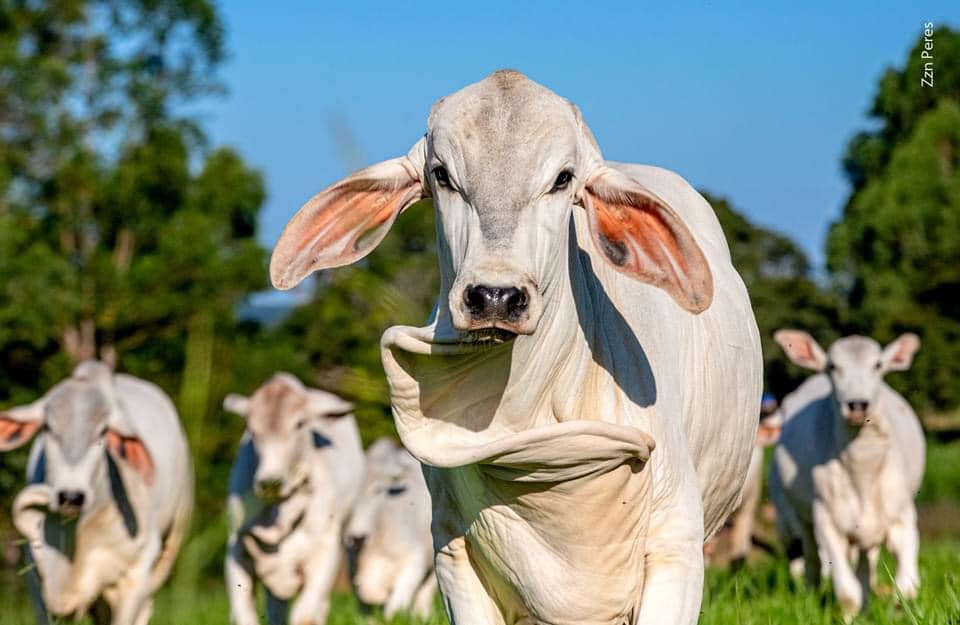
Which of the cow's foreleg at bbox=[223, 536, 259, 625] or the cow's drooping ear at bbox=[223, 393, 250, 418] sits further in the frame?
the cow's drooping ear at bbox=[223, 393, 250, 418]

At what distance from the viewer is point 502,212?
3344 millimetres

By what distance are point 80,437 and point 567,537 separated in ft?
14.6

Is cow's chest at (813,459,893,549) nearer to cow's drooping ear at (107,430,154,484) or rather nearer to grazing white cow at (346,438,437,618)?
grazing white cow at (346,438,437,618)

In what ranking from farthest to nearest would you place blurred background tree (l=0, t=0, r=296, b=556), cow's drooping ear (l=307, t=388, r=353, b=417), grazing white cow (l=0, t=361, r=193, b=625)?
blurred background tree (l=0, t=0, r=296, b=556) < cow's drooping ear (l=307, t=388, r=353, b=417) < grazing white cow (l=0, t=361, r=193, b=625)

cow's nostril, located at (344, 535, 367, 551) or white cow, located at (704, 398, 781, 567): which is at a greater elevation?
white cow, located at (704, 398, 781, 567)

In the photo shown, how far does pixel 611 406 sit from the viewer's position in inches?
145

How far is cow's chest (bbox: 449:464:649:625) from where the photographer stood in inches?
142

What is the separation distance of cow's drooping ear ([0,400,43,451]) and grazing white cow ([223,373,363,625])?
142 cm

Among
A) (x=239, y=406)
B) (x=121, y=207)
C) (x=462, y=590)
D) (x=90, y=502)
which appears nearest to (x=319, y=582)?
(x=239, y=406)

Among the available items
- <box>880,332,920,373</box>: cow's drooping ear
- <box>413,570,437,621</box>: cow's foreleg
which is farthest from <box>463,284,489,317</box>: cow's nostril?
<box>413,570,437,621</box>: cow's foreleg

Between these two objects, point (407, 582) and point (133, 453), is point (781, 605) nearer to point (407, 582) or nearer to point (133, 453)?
point (133, 453)

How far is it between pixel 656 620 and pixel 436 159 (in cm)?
117

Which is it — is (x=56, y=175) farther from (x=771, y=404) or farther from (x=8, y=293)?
(x=771, y=404)

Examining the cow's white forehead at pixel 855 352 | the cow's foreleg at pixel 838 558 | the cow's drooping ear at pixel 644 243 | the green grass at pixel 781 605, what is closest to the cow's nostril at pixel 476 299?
the cow's drooping ear at pixel 644 243
